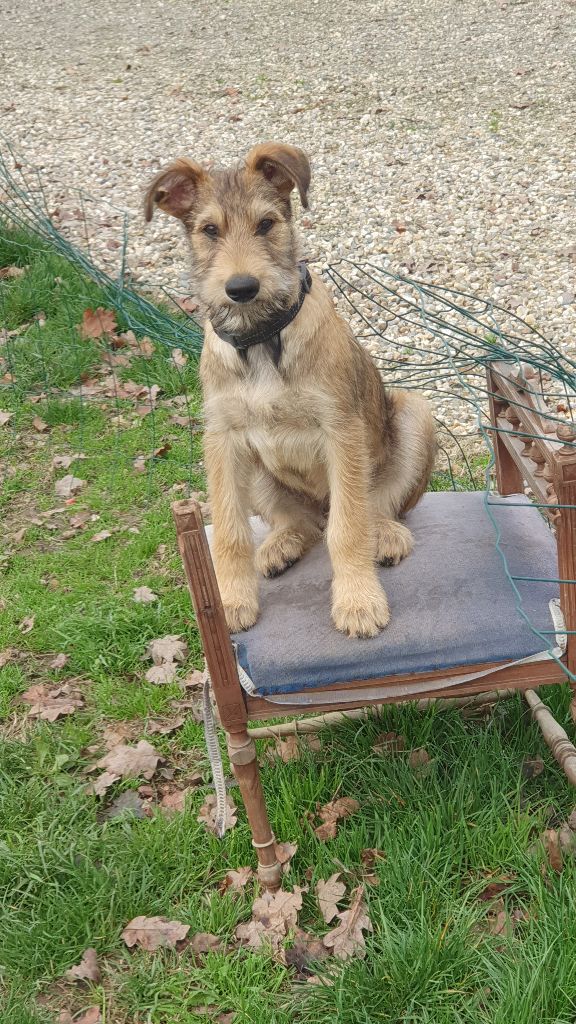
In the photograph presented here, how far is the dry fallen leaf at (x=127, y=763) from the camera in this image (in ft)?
12.0

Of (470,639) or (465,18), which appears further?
(465,18)

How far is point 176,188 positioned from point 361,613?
152 centimetres

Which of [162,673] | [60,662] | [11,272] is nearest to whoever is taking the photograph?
[162,673]

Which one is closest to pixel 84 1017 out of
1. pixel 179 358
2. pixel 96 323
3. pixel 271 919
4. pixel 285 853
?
pixel 271 919

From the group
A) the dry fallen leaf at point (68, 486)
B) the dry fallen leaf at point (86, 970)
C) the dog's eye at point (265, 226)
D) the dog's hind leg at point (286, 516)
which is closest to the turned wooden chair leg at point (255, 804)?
the dry fallen leaf at point (86, 970)

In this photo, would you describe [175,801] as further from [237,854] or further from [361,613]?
[361,613]

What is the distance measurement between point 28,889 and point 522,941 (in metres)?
1.68

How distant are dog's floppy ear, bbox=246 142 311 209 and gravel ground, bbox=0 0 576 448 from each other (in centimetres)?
412

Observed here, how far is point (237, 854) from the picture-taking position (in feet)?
10.7

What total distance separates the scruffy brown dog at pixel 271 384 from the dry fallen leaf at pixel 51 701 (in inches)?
49.6

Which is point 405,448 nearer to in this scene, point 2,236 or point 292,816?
point 292,816

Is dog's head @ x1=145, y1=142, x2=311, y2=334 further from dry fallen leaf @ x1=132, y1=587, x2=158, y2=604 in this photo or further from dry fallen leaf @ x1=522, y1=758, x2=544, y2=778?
dry fallen leaf @ x1=132, y1=587, x2=158, y2=604

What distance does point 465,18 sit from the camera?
14117 millimetres

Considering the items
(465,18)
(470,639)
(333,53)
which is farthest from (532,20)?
(470,639)
